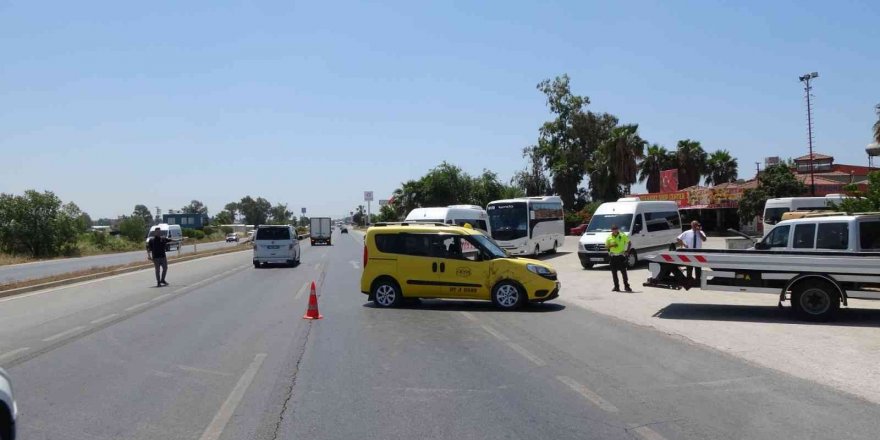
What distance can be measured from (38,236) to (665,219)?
56666 mm

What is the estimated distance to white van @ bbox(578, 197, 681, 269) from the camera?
85.5ft

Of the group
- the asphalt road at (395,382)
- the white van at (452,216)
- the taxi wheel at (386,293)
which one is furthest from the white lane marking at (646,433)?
the white van at (452,216)

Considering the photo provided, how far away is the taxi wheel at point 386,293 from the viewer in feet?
50.4

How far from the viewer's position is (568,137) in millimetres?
74625

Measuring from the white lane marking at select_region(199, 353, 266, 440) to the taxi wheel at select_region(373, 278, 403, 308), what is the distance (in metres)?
6.25

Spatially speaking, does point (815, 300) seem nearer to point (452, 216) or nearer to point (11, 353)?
point (11, 353)

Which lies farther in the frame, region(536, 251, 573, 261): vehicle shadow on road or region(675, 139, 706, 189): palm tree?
region(675, 139, 706, 189): palm tree

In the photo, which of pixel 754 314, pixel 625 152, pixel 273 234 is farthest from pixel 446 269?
pixel 625 152

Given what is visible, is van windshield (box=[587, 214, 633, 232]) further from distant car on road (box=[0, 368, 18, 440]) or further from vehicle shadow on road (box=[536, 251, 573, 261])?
distant car on road (box=[0, 368, 18, 440])

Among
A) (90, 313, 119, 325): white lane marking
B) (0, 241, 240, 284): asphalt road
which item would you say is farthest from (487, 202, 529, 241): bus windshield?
(90, 313, 119, 325): white lane marking

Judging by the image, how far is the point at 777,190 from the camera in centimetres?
4759

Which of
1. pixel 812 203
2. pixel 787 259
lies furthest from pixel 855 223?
pixel 812 203

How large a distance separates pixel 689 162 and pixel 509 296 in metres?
53.3

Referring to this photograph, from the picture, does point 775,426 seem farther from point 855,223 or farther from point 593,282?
point 593,282
